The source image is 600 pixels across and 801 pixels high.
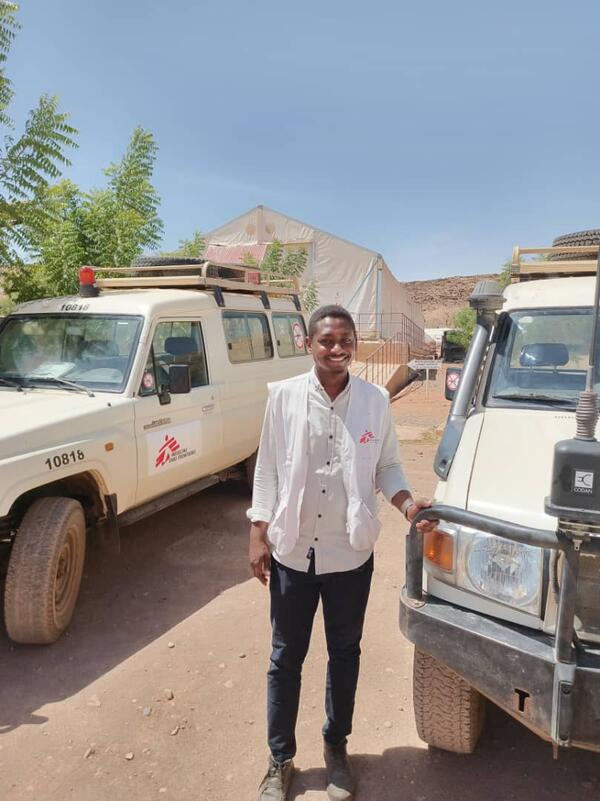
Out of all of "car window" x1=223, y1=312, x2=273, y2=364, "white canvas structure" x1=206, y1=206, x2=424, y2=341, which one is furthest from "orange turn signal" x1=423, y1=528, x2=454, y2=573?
"white canvas structure" x1=206, y1=206, x2=424, y2=341

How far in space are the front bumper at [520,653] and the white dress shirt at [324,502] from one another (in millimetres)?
261

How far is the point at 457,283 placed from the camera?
6662 cm

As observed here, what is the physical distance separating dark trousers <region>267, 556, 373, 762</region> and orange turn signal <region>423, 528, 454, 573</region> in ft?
0.83

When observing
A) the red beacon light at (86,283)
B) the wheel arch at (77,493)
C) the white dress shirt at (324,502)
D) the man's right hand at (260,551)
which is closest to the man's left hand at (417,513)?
the white dress shirt at (324,502)

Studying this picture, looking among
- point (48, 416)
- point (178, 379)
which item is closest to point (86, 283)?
point (178, 379)

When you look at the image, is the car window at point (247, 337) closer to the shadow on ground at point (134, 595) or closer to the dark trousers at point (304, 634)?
the shadow on ground at point (134, 595)

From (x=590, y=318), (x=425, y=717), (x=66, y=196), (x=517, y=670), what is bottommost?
(x=425, y=717)

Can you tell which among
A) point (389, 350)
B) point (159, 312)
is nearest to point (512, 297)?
point (159, 312)

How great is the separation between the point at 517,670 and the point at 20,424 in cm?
282

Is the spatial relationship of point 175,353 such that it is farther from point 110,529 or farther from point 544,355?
point 544,355

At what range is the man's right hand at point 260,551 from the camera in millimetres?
2391

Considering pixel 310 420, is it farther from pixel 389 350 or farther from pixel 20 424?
pixel 389 350

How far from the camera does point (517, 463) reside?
100 inches

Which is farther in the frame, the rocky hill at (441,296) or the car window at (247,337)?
the rocky hill at (441,296)
